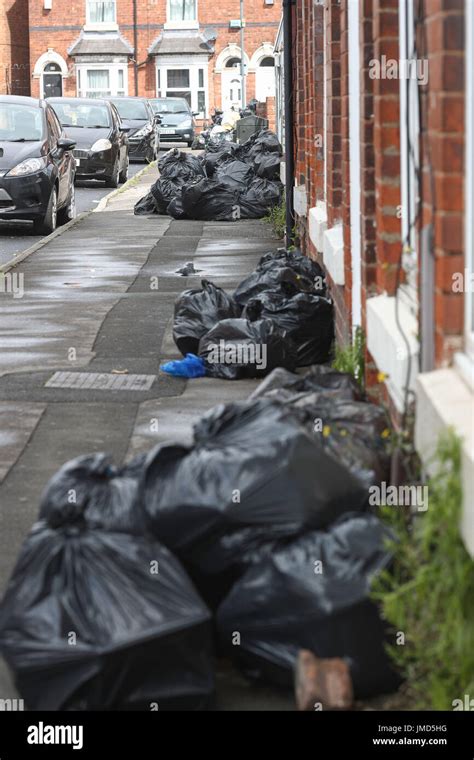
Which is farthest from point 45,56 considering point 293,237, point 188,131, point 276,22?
point 293,237

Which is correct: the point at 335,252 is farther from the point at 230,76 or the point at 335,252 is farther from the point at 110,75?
the point at 110,75

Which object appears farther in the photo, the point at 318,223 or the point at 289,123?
the point at 289,123

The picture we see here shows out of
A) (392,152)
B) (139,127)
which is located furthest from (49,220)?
(139,127)

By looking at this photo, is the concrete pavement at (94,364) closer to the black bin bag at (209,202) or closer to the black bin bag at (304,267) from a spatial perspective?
the black bin bag at (304,267)

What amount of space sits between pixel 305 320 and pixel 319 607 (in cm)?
524

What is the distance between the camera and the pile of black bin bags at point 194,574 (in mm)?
3736

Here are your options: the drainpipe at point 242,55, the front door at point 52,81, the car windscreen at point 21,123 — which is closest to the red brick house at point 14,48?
the front door at point 52,81

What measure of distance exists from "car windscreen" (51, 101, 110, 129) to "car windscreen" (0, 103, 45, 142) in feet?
29.5

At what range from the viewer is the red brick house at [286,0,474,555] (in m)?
3.81

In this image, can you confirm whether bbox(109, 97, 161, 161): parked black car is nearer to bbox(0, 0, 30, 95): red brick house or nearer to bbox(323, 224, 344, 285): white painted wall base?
bbox(0, 0, 30, 95): red brick house

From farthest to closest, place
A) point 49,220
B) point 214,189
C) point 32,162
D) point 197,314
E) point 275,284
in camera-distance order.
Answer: point 214,189, point 49,220, point 32,162, point 275,284, point 197,314

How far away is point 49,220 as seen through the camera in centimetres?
1873

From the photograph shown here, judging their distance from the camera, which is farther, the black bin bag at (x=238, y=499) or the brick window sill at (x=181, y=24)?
the brick window sill at (x=181, y=24)

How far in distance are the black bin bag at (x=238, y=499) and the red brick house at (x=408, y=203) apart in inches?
13.4
